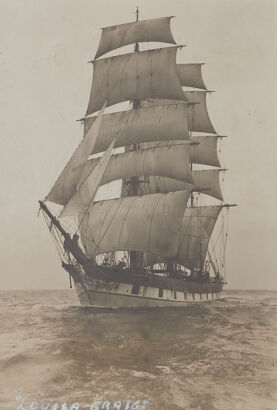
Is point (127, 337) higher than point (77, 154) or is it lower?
lower

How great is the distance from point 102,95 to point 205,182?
1474 cm

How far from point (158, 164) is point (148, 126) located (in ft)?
9.26

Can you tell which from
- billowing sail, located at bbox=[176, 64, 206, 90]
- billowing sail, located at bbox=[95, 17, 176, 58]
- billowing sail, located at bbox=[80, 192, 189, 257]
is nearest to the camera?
billowing sail, located at bbox=[80, 192, 189, 257]

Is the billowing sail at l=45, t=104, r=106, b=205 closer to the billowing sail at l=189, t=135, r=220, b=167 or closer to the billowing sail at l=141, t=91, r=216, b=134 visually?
the billowing sail at l=141, t=91, r=216, b=134

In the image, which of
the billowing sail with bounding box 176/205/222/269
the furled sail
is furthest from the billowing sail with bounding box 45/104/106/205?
the furled sail

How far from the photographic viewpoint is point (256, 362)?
10.2m

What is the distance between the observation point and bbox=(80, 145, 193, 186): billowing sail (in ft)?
99.1

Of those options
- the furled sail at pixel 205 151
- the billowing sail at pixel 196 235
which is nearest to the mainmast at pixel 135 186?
the billowing sail at pixel 196 235

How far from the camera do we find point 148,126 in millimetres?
30812

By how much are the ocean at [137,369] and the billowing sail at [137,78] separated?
1833 centimetres

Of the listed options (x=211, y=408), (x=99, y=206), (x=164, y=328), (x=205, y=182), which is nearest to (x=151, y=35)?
(x=99, y=206)

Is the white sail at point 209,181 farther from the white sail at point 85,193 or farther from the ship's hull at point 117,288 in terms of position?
the white sail at point 85,193

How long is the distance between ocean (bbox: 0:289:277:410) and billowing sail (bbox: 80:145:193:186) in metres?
15.3

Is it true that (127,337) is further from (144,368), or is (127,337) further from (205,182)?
(205,182)
